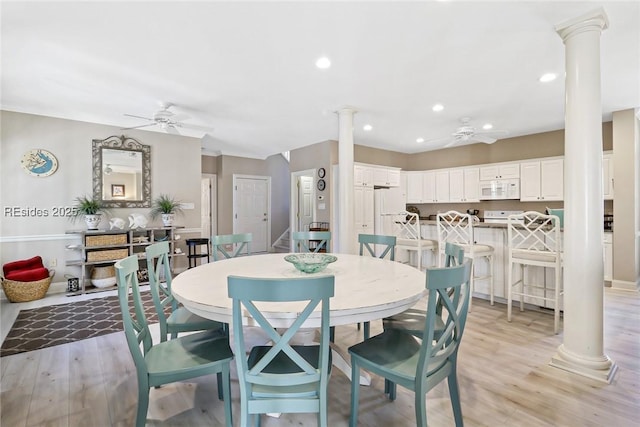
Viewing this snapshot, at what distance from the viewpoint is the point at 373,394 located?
1.92 metres

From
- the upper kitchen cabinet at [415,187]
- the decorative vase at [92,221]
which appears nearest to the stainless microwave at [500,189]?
the upper kitchen cabinet at [415,187]

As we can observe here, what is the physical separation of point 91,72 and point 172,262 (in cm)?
303

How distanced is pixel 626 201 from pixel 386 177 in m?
3.63

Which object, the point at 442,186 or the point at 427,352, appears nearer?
the point at 427,352

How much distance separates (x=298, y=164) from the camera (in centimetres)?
679

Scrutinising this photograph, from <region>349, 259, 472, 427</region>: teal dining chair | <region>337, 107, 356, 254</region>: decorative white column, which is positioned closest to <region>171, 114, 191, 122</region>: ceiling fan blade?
<region>337, 107, 356, 254</region>: decorative white column

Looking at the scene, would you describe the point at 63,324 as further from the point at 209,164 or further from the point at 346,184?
the point at 209,164

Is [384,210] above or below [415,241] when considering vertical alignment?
above

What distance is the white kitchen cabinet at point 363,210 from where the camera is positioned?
576cm

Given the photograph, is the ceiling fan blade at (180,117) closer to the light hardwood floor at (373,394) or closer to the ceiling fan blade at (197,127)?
the ceiling fan blade at (197,127)

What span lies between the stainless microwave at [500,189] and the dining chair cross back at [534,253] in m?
2.77

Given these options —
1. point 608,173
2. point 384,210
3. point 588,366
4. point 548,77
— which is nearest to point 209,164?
point 384,210

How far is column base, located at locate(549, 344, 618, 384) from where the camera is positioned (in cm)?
207

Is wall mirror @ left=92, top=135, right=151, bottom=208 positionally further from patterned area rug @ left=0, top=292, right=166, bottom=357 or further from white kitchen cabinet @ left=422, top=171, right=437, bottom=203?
white kitchen cabinet @ left=422, top=171, right=437, bottom=203
